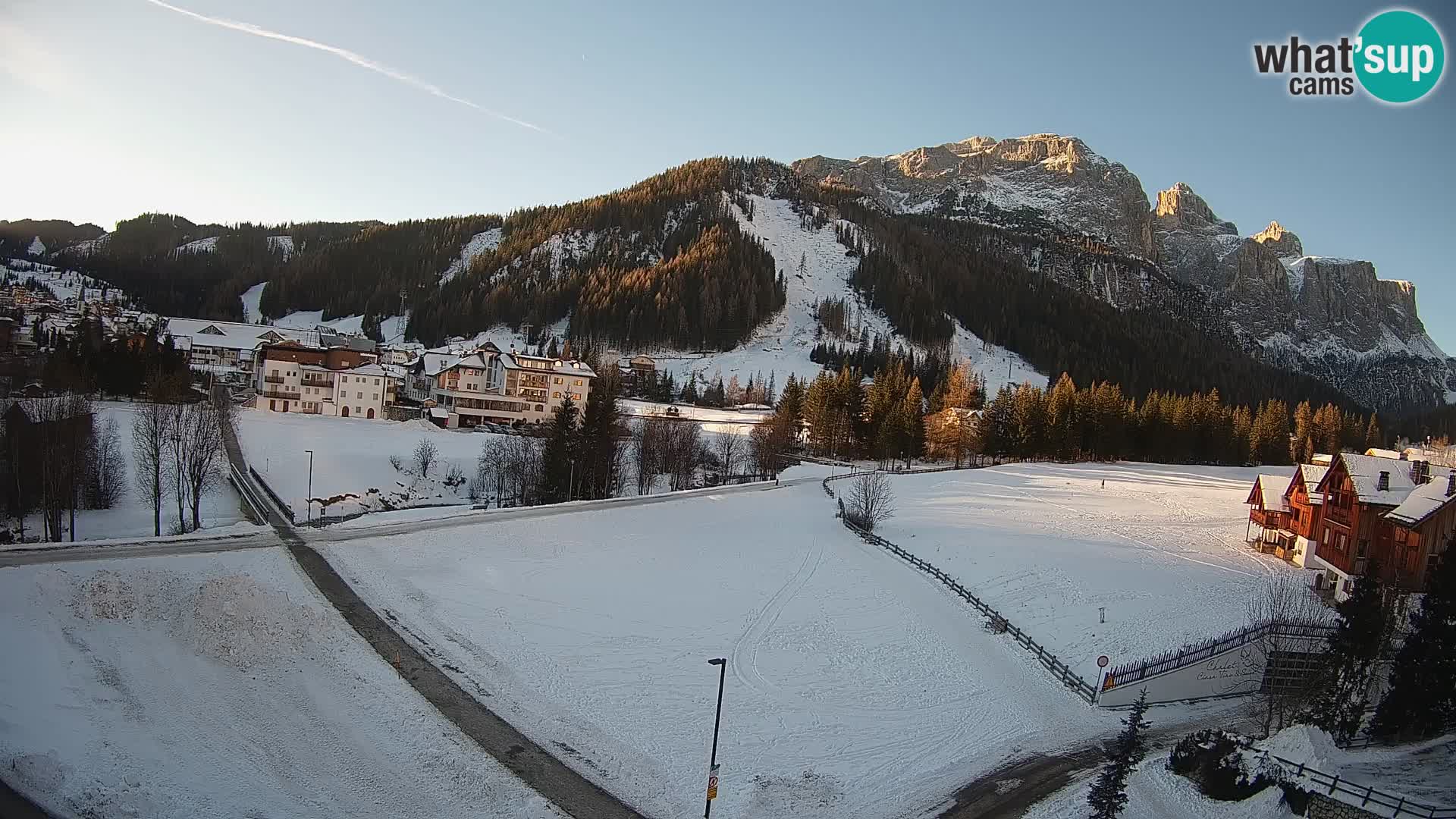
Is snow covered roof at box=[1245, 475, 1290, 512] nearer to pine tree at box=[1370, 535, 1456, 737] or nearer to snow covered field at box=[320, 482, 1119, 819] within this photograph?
snow covered field at box=[320, 482, 1119, 819]

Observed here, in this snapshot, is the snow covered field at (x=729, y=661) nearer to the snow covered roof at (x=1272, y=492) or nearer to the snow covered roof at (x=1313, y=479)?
the snow covered roof at (x=1313, y=479)

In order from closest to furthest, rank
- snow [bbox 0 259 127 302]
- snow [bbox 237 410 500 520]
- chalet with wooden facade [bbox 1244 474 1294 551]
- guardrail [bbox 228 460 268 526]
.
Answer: guardrail [bbox 228 460 268 526], chalet with wooden facade [bbox 1244 474 1294 551], snow [bbox 237 410 500 520], snow [bbox 0 259 127 302]

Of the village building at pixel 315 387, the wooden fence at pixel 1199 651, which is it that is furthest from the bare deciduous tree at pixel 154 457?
the wooden fence at pixel 1199 651

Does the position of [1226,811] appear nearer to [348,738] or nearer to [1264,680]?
[1264,680]

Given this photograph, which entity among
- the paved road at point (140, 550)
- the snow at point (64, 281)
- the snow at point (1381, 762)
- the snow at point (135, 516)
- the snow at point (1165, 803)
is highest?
the snow at point (64, 281)

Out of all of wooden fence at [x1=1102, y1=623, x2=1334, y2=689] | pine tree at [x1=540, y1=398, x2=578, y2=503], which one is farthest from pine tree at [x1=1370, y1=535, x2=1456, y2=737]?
pine tree at [x1=540, y1=398, x2=578, y2=503]
